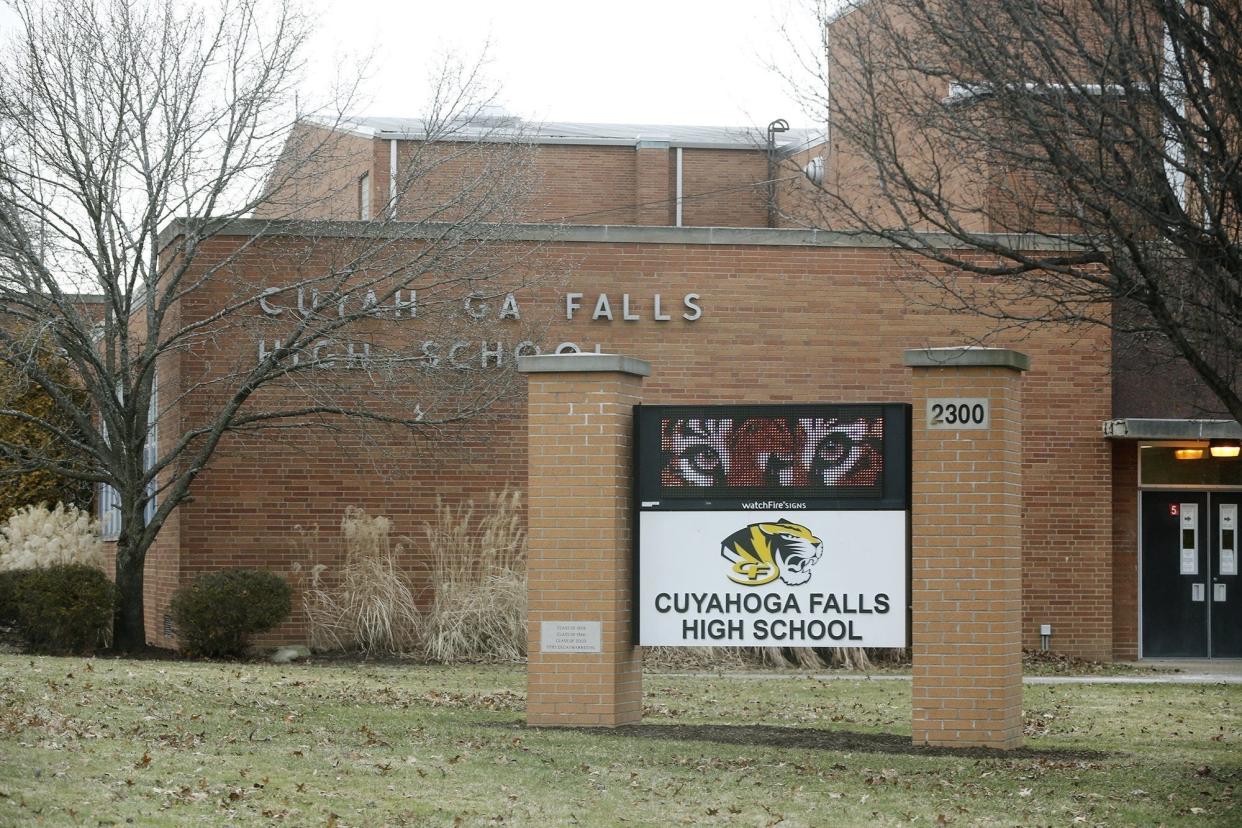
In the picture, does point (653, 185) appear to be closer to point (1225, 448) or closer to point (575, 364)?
point (1225, 448)

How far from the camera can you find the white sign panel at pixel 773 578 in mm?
12664

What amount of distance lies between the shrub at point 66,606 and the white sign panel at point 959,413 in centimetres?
1170

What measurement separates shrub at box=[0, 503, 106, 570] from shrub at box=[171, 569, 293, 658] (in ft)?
11.5

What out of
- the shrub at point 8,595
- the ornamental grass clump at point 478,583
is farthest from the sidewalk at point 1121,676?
the shrub at point 8,595

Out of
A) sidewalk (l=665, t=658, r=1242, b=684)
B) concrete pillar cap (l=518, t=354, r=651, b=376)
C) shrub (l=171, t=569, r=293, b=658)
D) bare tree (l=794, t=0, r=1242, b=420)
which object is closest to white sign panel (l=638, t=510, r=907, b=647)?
concrete pillar cap (l=518, t=354, r=651, b=376)

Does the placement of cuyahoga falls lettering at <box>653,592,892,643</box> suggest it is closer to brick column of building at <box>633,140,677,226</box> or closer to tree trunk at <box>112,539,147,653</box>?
tree trunk at <box>112,539,147,653</box>

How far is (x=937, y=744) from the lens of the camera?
12.1 m

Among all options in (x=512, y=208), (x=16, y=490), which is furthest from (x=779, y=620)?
Answer: (x=16, y=490)

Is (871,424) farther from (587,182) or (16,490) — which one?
(587,182)

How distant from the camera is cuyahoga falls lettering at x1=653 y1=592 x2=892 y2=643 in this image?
1268 cm

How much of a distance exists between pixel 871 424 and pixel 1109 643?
1170 centimetres

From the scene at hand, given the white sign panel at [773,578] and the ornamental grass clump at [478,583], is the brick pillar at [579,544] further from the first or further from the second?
the ornamental grass clump at [478,583]

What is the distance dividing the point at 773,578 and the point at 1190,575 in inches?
513

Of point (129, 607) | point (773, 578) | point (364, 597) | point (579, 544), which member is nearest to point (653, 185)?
point (364, 597)
